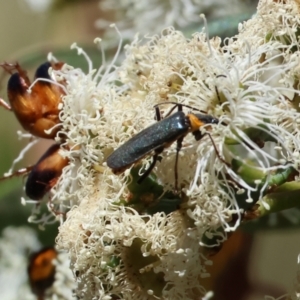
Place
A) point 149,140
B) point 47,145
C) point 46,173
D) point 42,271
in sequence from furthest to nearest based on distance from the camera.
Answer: point 47,145 → point 42,271 → point 46,173 → point 149,140

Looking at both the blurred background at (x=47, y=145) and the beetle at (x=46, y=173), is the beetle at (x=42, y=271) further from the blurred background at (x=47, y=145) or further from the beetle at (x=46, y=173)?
the beetle at (x=46, y=173)

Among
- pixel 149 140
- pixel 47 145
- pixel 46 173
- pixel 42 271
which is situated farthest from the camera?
pixel 47 145

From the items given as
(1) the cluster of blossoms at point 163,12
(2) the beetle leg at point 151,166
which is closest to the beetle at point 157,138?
(2) the beetle leg at point 151,166

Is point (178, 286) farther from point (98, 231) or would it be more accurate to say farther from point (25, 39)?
point (25, 39)

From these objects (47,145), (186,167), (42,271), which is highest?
(186,167)

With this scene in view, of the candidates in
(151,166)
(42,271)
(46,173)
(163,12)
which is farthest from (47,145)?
(151,166)

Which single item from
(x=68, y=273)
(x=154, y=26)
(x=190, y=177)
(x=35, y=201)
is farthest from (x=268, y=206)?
(x=154, y=26)

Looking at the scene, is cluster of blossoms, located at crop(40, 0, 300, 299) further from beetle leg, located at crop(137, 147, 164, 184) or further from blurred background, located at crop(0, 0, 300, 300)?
blurred background, located at crop(0, 0, 300, 300)

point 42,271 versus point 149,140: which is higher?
point 149,140

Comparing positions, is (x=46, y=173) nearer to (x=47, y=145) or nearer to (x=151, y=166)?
Answer: (x=151, y=166)
